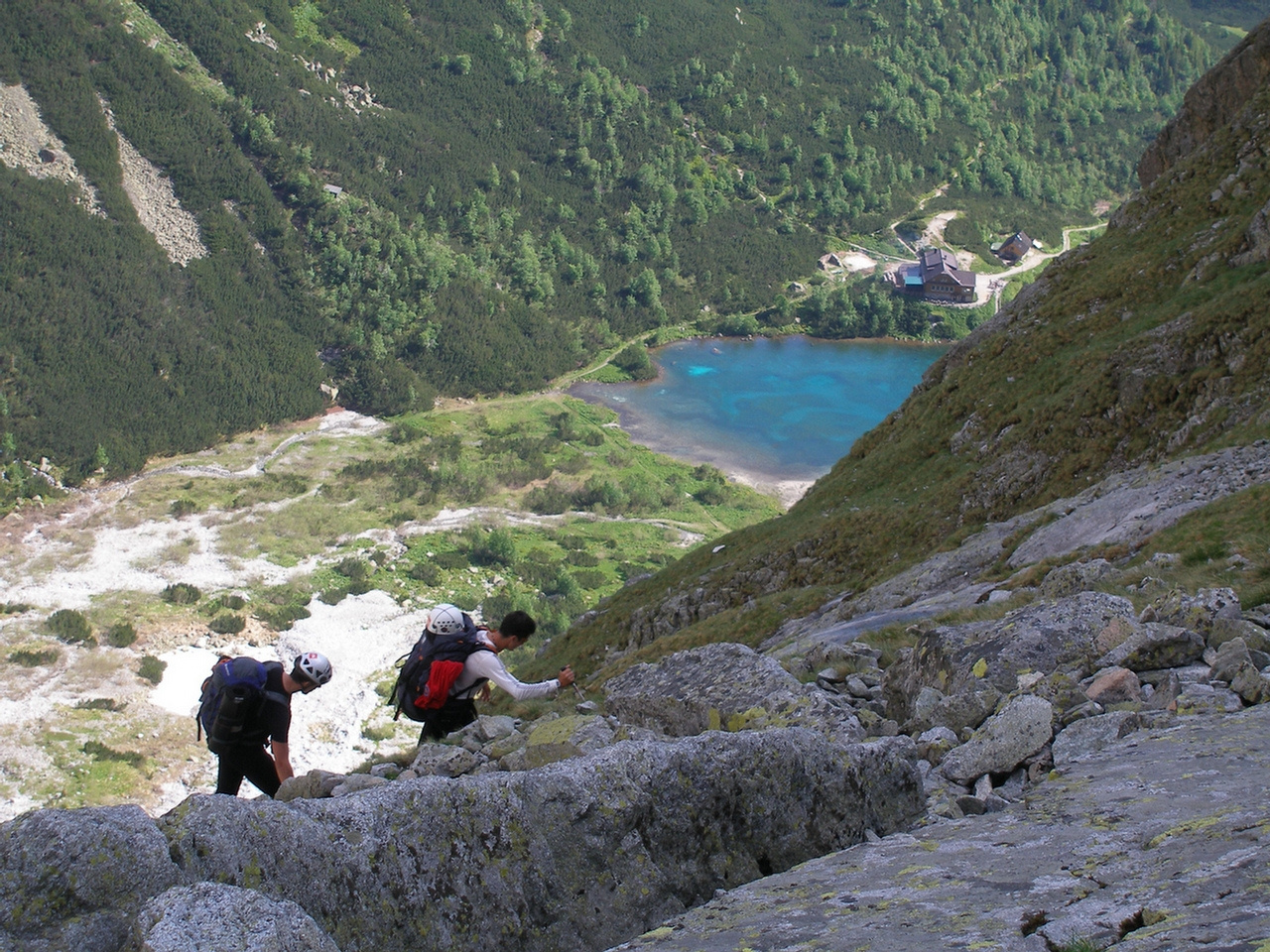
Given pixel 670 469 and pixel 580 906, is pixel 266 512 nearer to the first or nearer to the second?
pixel 670 469

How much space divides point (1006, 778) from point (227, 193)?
178 m

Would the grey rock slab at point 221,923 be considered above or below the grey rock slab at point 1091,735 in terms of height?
below

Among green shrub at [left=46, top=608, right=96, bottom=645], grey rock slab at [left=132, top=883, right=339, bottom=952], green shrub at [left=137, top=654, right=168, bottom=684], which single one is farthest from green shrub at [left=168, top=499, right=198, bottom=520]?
grey rock slab at [left=132, top=883, right=339, bottom=952]

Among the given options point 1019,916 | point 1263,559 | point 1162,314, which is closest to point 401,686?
point 1019,916

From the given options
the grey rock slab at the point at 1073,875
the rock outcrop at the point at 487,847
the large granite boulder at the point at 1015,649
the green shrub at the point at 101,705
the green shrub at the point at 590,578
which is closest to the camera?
the grey rock slab at the point at 1073,875

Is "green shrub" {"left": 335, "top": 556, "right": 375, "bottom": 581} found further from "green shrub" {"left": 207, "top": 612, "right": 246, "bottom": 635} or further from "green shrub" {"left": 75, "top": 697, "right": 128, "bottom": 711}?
"green shrub" {"left": 75, "top": 697, "right": 128, "bottom": 711}

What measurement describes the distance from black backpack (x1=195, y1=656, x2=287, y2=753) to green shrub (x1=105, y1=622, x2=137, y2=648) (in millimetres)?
79230

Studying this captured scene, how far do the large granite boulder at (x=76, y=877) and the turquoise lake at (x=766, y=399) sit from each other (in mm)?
123874

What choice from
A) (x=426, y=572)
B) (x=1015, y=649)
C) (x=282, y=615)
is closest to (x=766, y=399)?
(x=426, y=572)

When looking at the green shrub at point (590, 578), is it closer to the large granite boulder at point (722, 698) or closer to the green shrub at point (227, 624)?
the green shrub at point (227, 624)

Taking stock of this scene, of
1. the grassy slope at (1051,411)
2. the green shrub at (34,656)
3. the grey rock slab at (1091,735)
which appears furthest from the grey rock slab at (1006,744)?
the green shrub at (34,656)

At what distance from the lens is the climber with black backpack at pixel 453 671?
13875 mm

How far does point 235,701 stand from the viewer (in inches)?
498

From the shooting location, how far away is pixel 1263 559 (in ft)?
49.5
